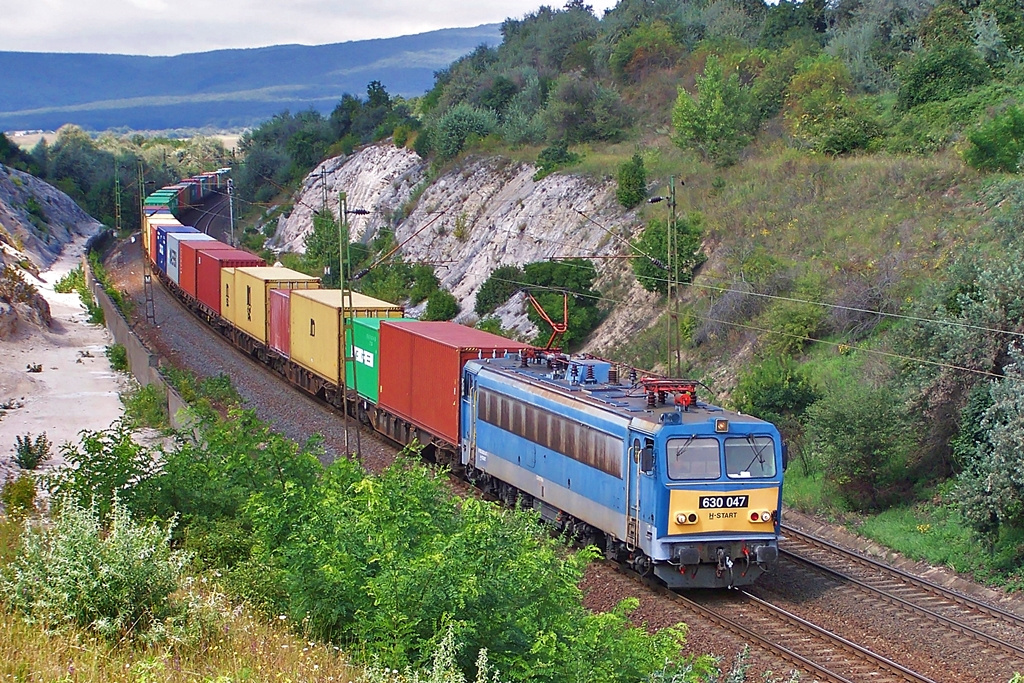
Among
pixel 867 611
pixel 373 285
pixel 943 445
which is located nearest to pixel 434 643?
pixel 867 611

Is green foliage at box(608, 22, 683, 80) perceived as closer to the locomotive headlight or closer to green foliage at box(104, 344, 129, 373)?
green foliage at box(104, 344, 129, 373)

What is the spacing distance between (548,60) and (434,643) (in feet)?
214

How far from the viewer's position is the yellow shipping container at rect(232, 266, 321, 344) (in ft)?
121

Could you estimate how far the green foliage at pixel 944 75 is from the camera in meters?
38.1

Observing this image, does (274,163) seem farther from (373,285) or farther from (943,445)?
(943,445)

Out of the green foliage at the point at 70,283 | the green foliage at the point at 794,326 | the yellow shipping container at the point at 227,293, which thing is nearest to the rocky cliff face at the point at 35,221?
the green foliage at the point at 70,283

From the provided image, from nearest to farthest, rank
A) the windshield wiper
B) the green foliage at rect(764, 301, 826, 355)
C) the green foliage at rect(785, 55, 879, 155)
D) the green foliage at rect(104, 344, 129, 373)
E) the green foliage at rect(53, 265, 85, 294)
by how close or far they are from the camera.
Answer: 1. the windshield wiper
2. the green foliage at rect(764, 301, 826, 355)
3. the green foliage at rect(104, 344, 129, 373)
4. the green foliage at rect(785, 55, 879, 155)
5. the green foliage at rect(53, 265, 85, 294)

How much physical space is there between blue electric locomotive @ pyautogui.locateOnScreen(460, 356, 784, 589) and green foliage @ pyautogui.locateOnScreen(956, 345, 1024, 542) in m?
3.67

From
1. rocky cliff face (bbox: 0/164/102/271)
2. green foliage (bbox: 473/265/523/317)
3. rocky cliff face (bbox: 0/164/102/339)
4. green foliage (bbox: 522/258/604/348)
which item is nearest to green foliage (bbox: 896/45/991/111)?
green foliage (bbox: 522/258/604/348)

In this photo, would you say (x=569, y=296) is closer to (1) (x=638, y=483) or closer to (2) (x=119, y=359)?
(2) (x=119, y=359)

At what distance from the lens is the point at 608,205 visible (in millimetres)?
43562

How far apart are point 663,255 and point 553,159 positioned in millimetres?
17716

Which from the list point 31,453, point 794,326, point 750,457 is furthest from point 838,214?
point 31,453

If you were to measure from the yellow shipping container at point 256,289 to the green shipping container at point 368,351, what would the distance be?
29.4 ft
